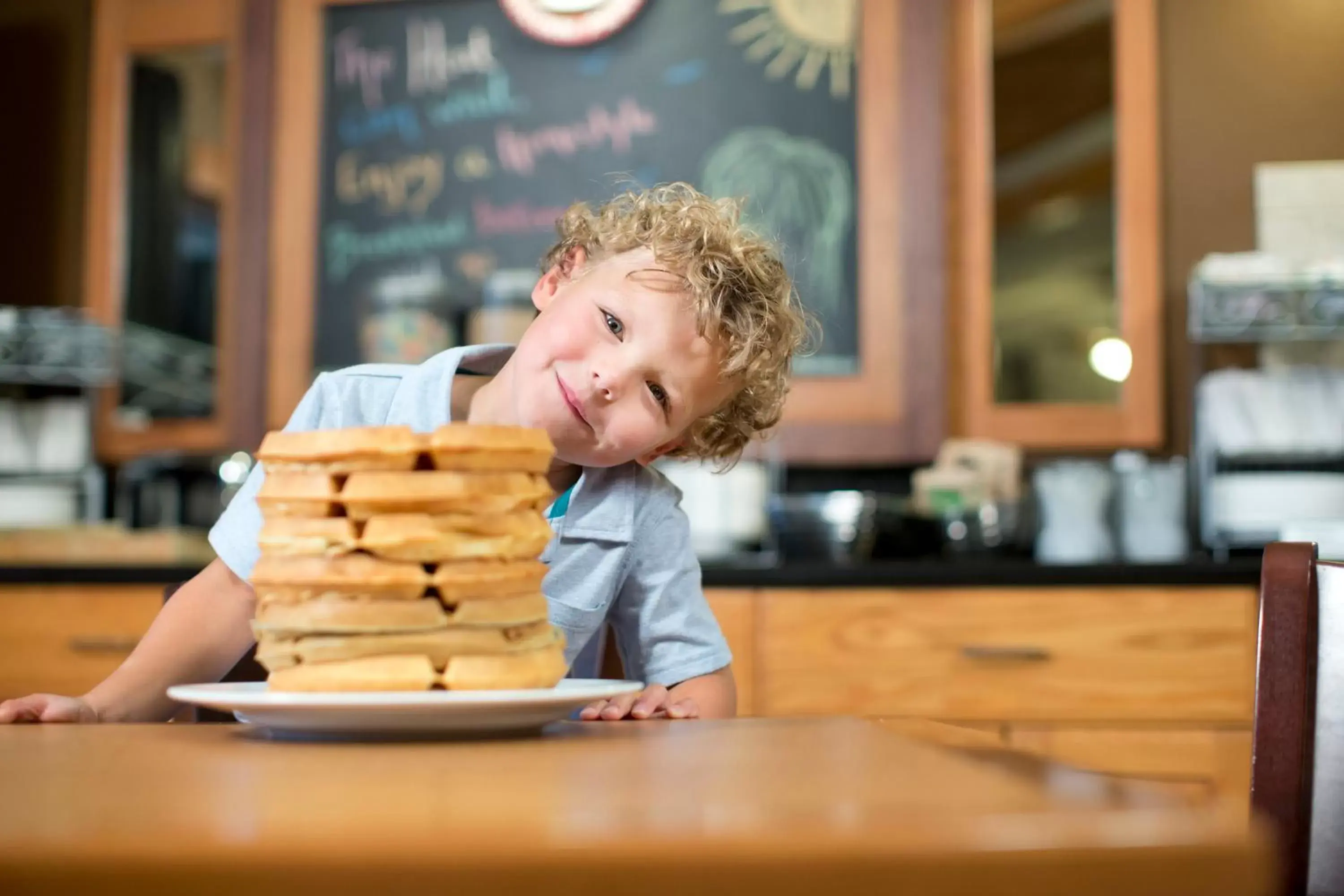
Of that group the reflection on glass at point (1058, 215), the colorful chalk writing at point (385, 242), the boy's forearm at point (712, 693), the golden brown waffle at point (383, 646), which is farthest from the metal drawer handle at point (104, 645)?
the golden brown waffle at point (383, 646)

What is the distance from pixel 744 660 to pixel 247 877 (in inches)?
70.6

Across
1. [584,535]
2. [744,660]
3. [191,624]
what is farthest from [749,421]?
[744,660]

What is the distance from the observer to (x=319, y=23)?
2.78 meters

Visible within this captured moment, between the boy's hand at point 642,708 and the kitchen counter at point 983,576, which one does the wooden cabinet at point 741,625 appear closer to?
the kitchen counter at point 983,576

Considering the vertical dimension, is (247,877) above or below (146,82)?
below

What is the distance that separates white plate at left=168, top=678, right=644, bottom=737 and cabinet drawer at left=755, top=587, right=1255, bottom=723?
57.2 inches

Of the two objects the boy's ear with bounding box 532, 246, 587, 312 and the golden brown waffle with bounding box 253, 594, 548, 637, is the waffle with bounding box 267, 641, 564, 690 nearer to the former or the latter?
the golden brown waffle with bounding box 253, 594, 548, 637

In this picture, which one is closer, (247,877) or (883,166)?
(247,877)

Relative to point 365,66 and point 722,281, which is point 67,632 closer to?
point 365,66

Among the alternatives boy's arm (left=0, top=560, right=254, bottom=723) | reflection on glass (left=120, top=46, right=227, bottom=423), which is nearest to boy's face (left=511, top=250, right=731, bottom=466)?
boy's arm (left=0, top=560, right=254, bottom=723)

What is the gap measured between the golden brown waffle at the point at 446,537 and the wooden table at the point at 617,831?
132 mm

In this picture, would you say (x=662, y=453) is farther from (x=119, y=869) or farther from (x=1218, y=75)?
(x=1218, y=75)

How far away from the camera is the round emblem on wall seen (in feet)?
8.80

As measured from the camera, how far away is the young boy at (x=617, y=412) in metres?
1.05
